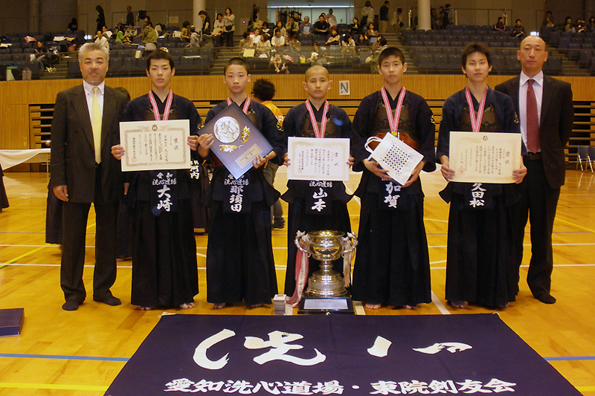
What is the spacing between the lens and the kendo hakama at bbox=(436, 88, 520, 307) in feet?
11.3

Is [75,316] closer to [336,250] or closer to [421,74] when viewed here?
[336,250]

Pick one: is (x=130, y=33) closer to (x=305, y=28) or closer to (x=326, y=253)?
(x=305, y=28)

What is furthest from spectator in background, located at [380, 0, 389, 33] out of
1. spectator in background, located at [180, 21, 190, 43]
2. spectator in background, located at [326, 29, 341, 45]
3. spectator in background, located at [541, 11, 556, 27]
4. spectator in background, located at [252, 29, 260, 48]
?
spectator in background, located at [180, 21, 190, 43]

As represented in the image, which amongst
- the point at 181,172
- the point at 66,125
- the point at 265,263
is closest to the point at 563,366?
the point at 265,263

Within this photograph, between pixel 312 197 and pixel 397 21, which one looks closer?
pixel 312 197

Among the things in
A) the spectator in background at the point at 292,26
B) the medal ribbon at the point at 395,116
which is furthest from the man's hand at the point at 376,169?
the spectator in background at the point at 292,26

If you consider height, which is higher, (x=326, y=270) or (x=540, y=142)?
(x=540, y=142)

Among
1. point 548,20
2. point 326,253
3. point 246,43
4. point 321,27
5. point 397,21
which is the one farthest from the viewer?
point 397,21

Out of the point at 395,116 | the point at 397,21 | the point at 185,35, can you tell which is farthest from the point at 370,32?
the point at 395,116

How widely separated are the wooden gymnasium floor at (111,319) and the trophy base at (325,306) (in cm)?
21

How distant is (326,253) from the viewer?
3338 mm

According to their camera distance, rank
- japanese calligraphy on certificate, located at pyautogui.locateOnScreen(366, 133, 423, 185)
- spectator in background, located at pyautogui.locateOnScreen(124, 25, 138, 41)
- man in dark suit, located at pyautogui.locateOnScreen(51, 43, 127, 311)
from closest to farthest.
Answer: japanese calligraphy on certificate, located at pyautogui.locateOnScreen(366, 133, 423, 185), man in dark suit, located at pyautogui.locateOnScreen(51, 43, 127, 311), spectator in background, located at pyautogui.locateOnScreen(124, 25, 138, 41)

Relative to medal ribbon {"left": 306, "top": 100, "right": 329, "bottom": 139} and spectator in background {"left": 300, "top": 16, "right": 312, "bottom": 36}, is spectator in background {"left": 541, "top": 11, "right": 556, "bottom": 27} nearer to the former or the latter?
spectator in background {"left": 300, "top": 16, "right": 312, "bottom": 36}

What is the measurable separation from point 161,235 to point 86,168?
2.36 ft
